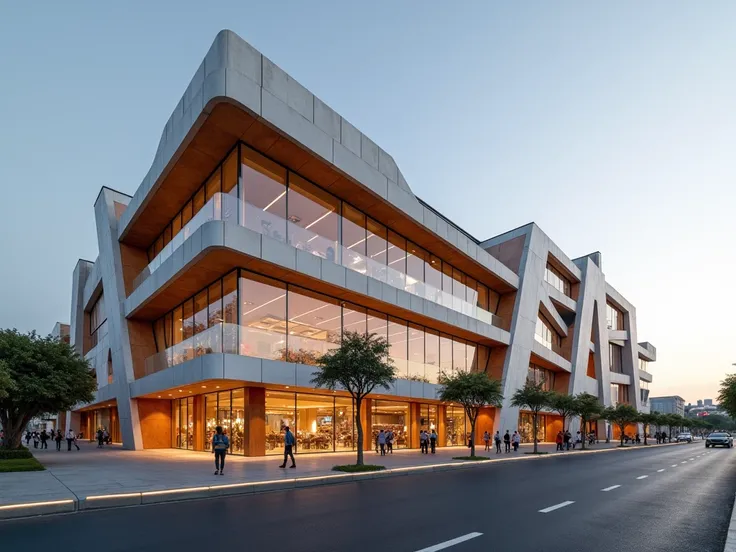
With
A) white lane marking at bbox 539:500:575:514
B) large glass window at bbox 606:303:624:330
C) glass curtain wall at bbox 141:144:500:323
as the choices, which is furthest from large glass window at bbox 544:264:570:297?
white lane marking at bbox 539:500:575:514

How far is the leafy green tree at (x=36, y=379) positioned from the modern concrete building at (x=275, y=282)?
443 centimetres

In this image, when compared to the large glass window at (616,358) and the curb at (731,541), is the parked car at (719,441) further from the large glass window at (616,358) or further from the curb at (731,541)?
the curb at (731,541)

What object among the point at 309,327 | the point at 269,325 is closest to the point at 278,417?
the point at 309,327

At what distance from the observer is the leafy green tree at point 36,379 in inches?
992

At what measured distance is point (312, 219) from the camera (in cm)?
2889

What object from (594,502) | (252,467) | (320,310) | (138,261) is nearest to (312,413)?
(320,310)

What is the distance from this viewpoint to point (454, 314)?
37906 millimetres

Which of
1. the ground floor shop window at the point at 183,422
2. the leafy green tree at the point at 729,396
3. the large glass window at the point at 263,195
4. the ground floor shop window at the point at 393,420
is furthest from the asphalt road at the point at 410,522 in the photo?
the leafy green tree at the point at 729,396

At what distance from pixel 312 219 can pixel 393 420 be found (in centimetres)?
1555

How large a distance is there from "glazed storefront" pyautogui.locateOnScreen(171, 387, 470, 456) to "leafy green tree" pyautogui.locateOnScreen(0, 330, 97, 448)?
6837 millimetres

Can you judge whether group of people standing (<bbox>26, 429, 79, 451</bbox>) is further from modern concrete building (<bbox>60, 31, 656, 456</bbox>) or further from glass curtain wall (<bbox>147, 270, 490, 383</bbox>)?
glass curtain wall (<bbox>147, 270, 490, 383</bbox>)

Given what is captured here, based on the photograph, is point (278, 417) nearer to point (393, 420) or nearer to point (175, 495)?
point (393, 420)

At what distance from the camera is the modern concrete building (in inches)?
976

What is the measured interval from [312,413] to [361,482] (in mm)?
13200
